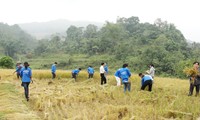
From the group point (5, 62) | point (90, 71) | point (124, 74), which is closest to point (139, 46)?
point (5, 62)

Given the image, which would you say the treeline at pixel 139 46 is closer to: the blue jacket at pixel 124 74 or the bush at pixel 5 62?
the bush at pixel 5 62

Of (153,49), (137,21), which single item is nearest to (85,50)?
(153,49)

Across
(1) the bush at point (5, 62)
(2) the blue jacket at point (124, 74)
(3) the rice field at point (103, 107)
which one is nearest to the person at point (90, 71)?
(2) the blue jacket at point (124, 74)

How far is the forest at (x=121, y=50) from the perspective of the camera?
39.9 metres

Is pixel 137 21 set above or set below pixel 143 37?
above

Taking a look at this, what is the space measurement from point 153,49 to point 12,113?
111 ft

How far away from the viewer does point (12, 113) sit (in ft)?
25.9

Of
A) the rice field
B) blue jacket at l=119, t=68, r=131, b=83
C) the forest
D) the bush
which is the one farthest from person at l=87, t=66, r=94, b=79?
the forest

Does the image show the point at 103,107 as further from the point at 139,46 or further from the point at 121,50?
the point at 139,46

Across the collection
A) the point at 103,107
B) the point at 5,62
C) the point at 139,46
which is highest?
the point at 139,46

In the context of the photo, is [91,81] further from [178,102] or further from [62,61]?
[62,61]

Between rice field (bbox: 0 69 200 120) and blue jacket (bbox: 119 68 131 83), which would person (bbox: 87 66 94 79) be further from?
rice field (bbox: 0 69 200 120)

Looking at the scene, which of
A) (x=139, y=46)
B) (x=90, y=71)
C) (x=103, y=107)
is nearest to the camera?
(x=103, y=107)

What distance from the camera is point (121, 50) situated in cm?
4997
